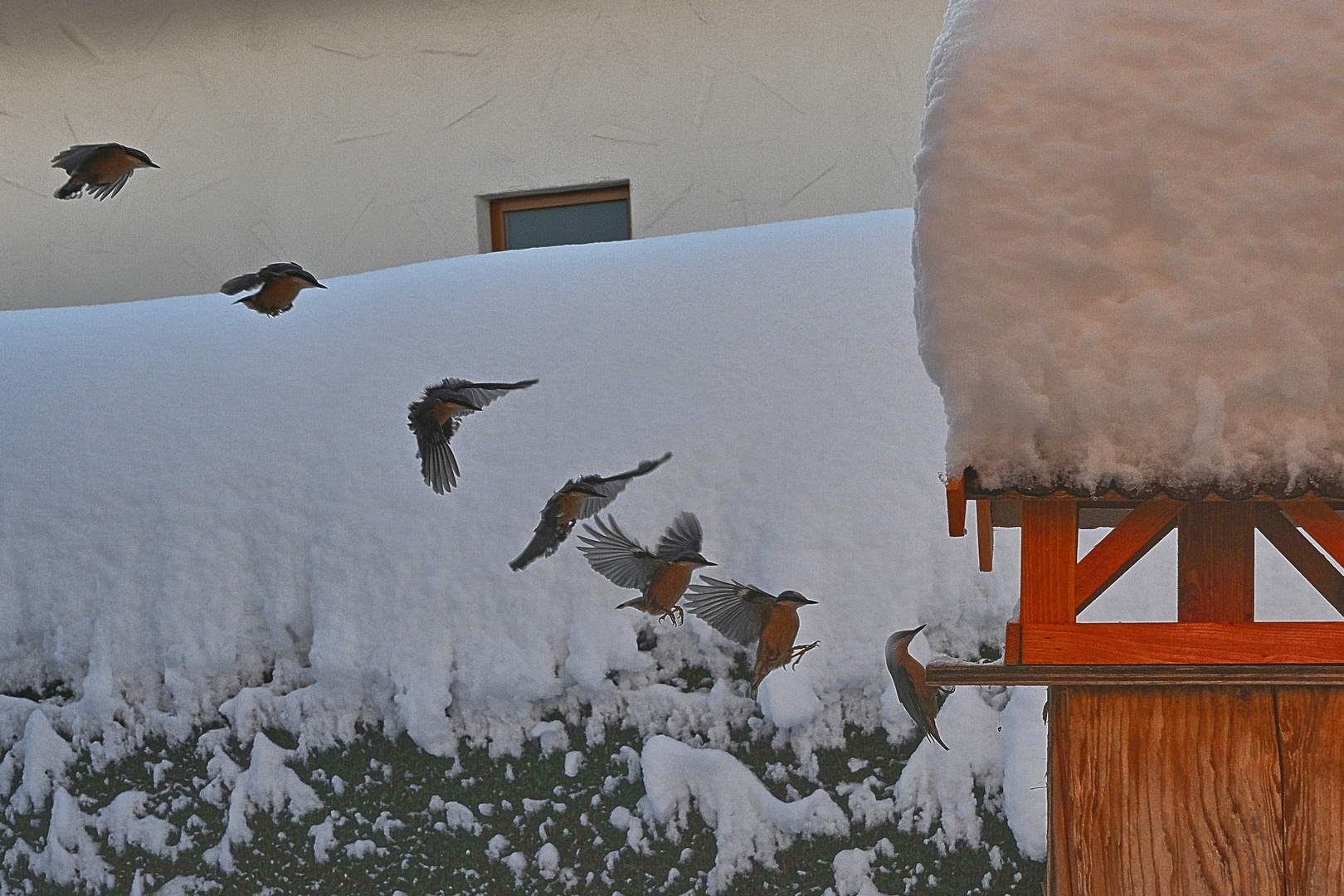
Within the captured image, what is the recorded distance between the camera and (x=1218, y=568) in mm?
1609

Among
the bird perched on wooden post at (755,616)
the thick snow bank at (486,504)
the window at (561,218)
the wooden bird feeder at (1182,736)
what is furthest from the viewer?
the window at (561,218)

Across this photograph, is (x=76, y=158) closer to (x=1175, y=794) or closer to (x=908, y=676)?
(x=908, y=676)

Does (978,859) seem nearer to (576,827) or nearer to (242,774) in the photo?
(576,827)

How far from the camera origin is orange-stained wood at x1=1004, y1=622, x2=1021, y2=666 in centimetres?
149

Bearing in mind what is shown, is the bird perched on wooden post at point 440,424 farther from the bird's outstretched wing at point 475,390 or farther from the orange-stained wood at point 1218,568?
the orange-stained wood at point 1218,568

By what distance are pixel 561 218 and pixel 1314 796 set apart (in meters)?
4.44

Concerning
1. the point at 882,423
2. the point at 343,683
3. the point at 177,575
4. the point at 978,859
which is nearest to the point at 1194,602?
the point at 978,859

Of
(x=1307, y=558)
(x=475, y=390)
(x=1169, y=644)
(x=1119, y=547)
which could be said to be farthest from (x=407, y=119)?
(x=1169, y=644)

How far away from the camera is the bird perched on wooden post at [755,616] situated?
258 centimetres

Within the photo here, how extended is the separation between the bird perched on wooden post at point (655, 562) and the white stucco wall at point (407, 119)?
8.01 feet

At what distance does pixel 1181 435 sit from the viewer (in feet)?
4.46

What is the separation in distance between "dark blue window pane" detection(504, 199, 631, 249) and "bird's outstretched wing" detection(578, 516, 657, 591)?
2745 millimetres

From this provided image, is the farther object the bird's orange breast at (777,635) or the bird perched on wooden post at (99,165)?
the bird perched on wooden post at (99,165)

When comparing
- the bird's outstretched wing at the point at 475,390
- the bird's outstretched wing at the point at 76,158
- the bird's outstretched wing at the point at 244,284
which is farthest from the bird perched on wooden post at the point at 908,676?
the bird's outstretched wing at the point at 76,158
